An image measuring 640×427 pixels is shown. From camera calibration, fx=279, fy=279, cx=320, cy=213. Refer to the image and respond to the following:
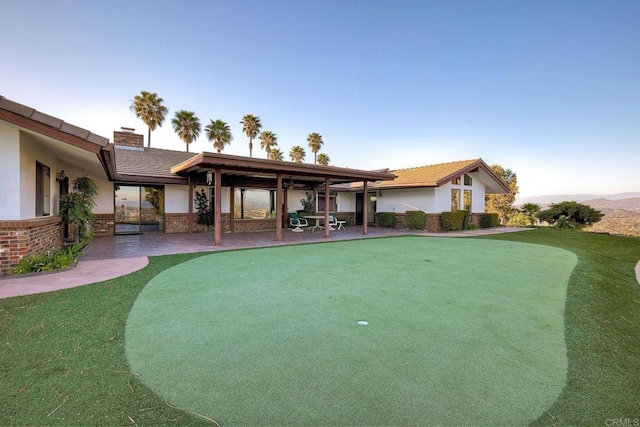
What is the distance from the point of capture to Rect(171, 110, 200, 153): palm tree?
26.0 m

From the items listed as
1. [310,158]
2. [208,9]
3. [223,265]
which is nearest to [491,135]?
[208,9]

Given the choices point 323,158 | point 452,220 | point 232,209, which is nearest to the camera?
point 232,209

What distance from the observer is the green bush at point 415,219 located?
1612cm

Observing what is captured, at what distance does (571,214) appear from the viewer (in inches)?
782

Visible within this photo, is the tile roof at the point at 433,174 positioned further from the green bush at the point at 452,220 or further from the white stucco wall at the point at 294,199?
the white stucco wall at the point at 294,199

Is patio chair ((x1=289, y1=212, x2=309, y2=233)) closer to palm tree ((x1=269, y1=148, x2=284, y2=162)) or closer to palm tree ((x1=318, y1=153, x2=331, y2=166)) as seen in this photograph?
palm tree ((x1=269, y1=148, x2=284, y2=162))

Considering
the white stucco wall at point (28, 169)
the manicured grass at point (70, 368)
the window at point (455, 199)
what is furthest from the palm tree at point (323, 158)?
the manicured grass at point (70, 368)

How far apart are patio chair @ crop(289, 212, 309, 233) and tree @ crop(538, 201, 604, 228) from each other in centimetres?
1805

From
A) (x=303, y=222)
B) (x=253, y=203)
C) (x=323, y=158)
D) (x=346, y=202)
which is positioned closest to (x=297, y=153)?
(x=323, y=158)

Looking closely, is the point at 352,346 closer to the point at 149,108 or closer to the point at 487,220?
the point at 487,220

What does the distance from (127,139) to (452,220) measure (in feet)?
62.8

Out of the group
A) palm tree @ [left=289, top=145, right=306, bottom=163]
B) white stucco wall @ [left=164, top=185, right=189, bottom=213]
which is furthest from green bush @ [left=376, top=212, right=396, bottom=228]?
palm tree @ [left=289, top=145, right=306, bottom=163]

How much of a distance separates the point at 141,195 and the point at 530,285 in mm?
15205

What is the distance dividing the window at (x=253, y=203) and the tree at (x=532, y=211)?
1979 cm
